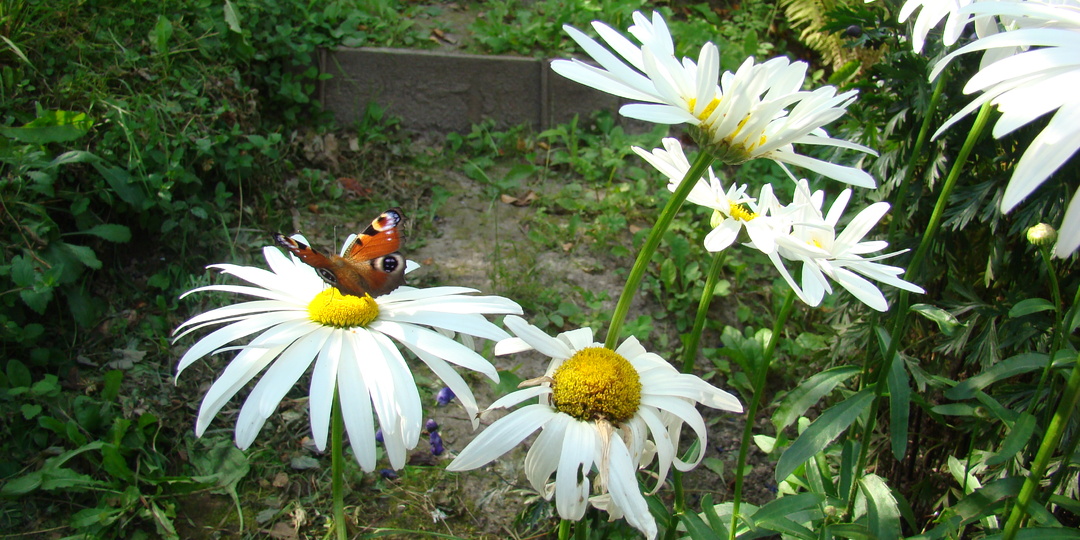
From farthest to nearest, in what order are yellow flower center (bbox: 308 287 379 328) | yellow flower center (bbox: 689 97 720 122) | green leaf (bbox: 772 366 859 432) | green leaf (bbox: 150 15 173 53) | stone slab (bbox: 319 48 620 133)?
stone slab (bbox: 319 48 620 133)
green leaf (bbox: 150 15 173 53)
green leaf (bbox: 772 366 859 432)
yellow flower center (bbox: 308 287 379 328)
yellow flower center (bbox: 689 97 720 122)

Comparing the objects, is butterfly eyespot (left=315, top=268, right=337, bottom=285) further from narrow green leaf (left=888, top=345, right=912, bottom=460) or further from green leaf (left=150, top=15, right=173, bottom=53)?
green leaf (left=150, top=15, right=173, bottom=53)

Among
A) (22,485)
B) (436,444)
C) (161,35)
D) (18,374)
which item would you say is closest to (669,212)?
(436,444)

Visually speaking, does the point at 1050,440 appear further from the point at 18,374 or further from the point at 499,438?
the point at 18,374

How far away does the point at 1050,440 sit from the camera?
881 mm

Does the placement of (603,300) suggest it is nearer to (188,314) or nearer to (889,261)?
(889,261)

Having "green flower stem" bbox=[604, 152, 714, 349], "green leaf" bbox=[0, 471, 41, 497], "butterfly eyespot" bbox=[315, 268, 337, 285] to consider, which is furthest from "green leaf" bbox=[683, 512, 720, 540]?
"green leaf" bbox=[0, 471, 41, 497]

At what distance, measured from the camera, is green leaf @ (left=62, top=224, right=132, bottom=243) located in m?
2.14

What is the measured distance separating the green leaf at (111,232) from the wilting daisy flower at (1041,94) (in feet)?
7.02

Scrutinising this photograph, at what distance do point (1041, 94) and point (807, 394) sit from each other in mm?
773

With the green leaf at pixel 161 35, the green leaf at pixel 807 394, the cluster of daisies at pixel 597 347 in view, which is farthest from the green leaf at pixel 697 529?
the green leaf at pixel 161 35

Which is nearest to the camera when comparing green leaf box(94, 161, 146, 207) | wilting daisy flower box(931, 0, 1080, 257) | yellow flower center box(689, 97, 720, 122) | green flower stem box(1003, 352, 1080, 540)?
wilting daisy flower box(931, 0, 1080, 257)

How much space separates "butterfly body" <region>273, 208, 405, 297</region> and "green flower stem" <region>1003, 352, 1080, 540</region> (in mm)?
817

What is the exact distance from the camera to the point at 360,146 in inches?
128

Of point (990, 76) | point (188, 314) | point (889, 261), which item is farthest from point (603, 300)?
point (990, 76)
